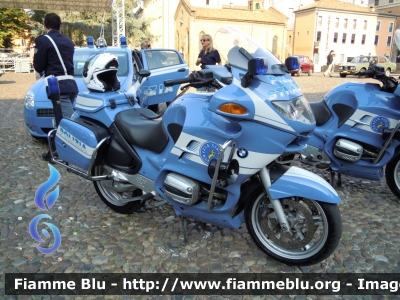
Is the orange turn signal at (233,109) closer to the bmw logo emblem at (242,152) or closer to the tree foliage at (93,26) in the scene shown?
the bmw logo emblem at (242,152)

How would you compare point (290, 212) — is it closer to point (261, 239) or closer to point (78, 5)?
point (261, 239)

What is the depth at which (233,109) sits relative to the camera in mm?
2502

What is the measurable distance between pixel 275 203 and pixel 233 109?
783 millimetres

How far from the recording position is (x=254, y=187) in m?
2.79

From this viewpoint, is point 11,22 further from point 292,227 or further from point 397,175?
point 292,227

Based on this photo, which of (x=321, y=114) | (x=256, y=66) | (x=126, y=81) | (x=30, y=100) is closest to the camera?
(x=256, y=66)

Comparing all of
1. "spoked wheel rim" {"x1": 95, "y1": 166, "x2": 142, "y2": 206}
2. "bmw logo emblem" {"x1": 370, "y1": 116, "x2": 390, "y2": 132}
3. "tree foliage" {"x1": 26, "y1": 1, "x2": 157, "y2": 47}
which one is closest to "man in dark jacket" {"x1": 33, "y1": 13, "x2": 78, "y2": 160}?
"spoked wheel rim" {"x1": 95, "y1": 166, "x2": 142, "y2": 206}

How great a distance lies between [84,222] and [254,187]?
1.82 m

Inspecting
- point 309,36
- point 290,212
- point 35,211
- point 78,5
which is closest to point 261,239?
point 290,212

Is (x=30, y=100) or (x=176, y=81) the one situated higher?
(x=176, y=81)

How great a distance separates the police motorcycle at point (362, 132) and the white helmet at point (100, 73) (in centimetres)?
221

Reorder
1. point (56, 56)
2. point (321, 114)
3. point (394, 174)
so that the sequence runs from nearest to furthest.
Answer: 1. point (394, 174)
2. point (321, 114)
3. point (56, 56)

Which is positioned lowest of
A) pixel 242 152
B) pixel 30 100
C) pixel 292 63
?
pixel 30 100

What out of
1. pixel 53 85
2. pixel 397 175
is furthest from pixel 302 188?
pixel 53 85
